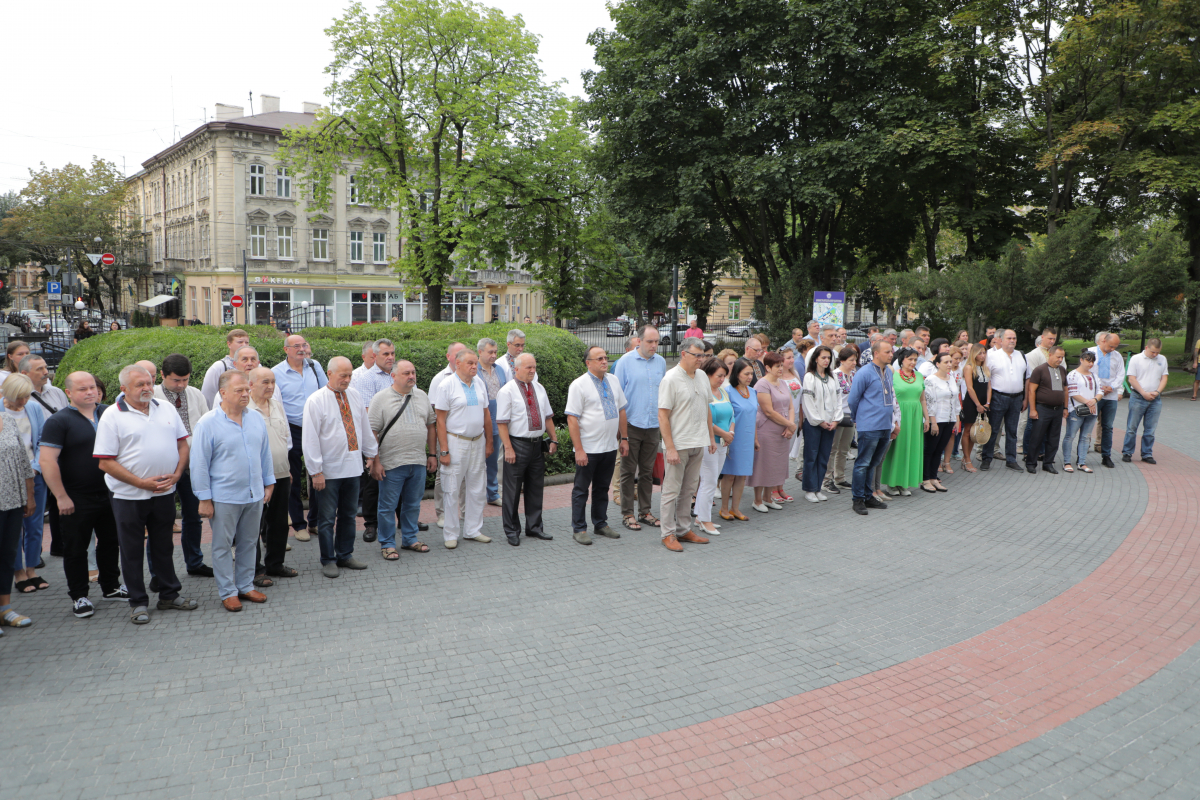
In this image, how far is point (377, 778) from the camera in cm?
369

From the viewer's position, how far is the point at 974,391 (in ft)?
36.5

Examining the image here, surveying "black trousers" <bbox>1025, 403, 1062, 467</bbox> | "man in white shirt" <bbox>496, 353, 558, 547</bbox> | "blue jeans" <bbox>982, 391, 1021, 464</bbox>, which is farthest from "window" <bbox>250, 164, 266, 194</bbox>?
"black trousers" <bbox>1025, 403, 1062, 467</bbox>

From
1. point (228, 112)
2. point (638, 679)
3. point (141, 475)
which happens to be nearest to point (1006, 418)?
point (638, 679)

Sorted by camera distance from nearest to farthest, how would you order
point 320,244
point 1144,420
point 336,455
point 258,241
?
point 336,455, point 1144,420, point 258,241, point 320,244

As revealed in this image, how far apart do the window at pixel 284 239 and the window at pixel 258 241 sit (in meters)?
0.97

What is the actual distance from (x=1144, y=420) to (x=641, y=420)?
366 inches

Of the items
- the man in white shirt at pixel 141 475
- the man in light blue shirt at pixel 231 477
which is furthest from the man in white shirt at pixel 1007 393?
the man in white shirt at pixel 141 475

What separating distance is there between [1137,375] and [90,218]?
60655 mm

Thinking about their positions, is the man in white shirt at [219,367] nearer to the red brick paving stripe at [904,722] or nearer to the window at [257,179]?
the red brick paving stripe at [904,722]

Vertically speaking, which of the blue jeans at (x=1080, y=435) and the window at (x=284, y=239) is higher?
the window at (x=284, y=239)

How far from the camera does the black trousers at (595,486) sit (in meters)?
7.77

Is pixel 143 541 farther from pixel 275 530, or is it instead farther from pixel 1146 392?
pixel 1146 392

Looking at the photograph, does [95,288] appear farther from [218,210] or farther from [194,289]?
[218,210]

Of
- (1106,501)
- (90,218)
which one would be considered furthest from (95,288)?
(1106,501)
